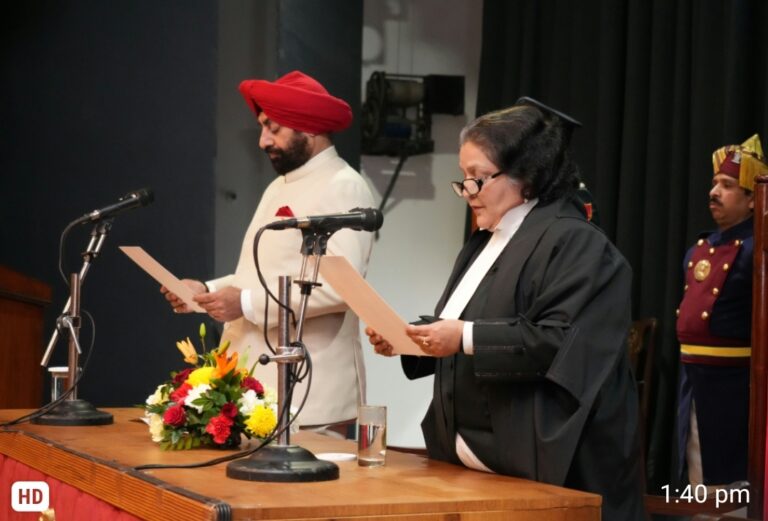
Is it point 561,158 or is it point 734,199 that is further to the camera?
point 734,199

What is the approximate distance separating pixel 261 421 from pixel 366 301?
0.39 metres

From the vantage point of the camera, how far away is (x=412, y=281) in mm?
6910

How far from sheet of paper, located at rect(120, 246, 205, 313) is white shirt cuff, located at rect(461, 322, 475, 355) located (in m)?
1.01

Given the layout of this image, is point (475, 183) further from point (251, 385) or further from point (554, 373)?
point (251, 385)

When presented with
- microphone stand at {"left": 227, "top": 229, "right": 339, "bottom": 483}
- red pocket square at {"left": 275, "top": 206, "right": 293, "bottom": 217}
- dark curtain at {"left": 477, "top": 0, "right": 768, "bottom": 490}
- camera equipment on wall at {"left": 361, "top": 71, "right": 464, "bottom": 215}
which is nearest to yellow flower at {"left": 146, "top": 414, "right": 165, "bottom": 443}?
microphone stand at {"left": 227, "top": 229, "right": 339, "bottom": 483}

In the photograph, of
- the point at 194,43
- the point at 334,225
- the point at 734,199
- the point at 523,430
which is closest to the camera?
the point at 334,225

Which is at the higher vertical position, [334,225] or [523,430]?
[334,225]

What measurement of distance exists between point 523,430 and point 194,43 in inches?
120

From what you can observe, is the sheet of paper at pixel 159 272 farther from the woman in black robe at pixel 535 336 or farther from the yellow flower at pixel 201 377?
the woman in black robe at pixel 535 336

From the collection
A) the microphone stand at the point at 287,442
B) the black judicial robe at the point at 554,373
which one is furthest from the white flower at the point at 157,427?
the black judicial robe at the point at 554,373

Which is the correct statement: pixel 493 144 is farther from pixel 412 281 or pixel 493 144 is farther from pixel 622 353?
pixel 412 281

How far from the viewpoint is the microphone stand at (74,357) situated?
294cm

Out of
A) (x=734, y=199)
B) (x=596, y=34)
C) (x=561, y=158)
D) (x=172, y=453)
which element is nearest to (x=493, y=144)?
(x=561, y=158)

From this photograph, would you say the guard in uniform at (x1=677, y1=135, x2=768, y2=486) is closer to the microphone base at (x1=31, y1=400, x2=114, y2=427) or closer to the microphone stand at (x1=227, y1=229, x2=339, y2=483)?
the microphone base at (x1=31, y1=400, x2=114, y2=427)
